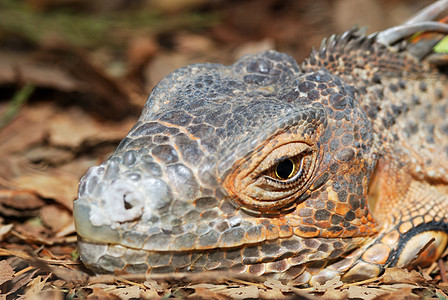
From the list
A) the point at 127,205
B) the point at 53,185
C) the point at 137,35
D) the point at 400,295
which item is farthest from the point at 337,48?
the point at 137,35

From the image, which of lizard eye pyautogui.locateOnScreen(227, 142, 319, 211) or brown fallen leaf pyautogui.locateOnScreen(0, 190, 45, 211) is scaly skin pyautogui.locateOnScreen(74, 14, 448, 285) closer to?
lizard eye pyautogui.locateOnScreen(227, 142, 319, 211)

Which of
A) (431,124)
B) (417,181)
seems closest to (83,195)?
(417,181)

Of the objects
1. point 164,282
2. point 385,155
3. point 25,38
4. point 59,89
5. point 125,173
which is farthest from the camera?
point 25,38

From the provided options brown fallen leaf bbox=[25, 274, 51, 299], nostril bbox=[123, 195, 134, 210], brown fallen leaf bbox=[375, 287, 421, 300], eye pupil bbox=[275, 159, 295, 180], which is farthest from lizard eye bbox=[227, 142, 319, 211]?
brown fallen leaf bbox=[25, 274, 51, 299]

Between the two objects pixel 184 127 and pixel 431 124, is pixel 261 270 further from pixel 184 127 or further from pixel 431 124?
pixel 431 124

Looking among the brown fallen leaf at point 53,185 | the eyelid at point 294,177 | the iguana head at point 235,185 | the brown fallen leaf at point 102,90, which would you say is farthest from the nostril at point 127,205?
the brown fallen leaf at point 102,90

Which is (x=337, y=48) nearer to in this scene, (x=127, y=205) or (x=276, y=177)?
(x=276, y=177)

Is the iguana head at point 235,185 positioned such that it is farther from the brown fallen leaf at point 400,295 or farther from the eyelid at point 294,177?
the brown fallen leaf at point 400,295

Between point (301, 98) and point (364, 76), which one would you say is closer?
point (301, 98)
